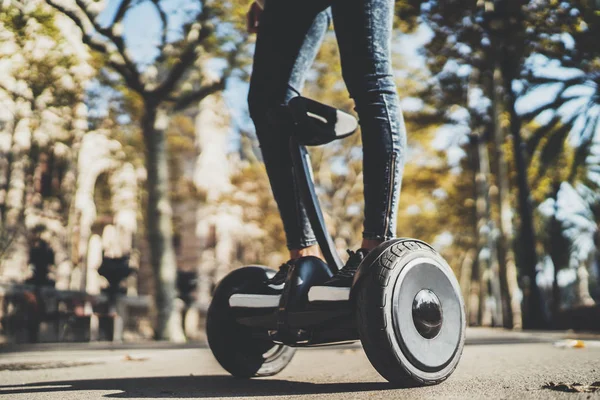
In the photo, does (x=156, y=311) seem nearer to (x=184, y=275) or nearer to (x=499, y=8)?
(x=184, y=275)

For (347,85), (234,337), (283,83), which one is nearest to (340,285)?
(234,337)

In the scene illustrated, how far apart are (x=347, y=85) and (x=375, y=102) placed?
0.14m

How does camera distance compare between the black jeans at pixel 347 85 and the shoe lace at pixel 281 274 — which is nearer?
the black jeans at pixel 347 85

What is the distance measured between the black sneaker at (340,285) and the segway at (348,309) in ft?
0.07

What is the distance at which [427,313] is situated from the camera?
1.84m

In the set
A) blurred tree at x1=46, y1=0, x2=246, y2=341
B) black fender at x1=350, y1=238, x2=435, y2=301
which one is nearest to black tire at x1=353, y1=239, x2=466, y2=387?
black fender at x1=350, y1=238, x2=435, y2=301

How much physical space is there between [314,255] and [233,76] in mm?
10230

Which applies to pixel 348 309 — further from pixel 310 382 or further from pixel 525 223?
pixel 525 223

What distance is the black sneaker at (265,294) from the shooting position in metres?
2.17

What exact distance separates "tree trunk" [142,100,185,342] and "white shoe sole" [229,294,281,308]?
947 centimetres

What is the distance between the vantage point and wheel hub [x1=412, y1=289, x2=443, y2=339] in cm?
182

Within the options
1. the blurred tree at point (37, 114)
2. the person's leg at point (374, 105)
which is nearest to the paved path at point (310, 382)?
the person's leg at point (374, 105)

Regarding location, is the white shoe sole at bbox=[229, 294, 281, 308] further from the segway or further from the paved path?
the paved path

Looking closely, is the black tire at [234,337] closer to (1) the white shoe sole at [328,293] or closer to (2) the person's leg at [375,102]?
(1) the white shoe sole at [328,293]
